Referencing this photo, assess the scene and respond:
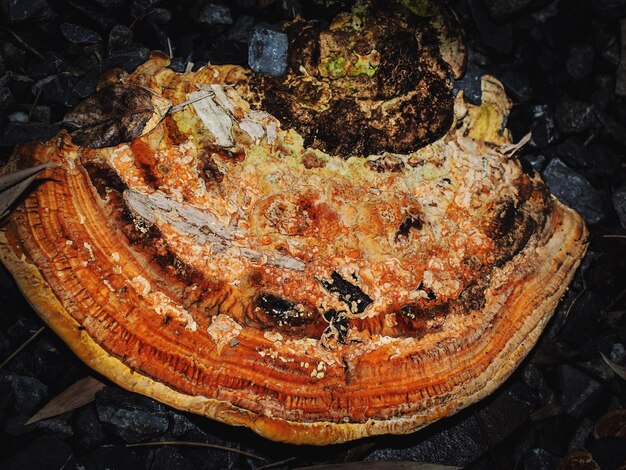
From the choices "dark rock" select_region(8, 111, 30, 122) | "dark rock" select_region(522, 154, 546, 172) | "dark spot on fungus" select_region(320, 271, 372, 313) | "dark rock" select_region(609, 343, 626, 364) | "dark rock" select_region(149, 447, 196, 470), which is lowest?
"dark rock" select_region(149, 447, 196, 470)

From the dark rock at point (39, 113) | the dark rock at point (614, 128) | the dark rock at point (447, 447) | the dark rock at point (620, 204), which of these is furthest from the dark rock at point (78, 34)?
the dark rock at point (620, 204)

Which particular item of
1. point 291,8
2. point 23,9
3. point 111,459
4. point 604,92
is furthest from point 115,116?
point 604,92

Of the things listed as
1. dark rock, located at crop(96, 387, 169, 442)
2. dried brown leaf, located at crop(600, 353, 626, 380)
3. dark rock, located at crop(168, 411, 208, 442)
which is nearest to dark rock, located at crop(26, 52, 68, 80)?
dark rock, located at crop(96, 387, 169, 442)

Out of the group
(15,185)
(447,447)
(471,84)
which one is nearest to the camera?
(15,185)

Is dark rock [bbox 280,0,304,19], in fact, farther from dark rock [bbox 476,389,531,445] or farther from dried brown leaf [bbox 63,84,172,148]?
dark rock [bbox 476,389,531,445]

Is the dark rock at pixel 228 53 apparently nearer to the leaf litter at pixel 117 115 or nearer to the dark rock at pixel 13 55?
the leaf litter at pixel 117 115

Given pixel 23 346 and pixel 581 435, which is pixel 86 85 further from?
pixel 581 435

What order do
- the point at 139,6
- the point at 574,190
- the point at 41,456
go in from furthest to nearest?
the point at 574,190 → the point at 139,6 → the point at 41,456
